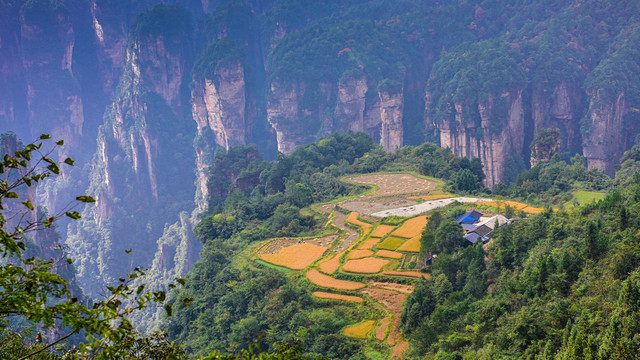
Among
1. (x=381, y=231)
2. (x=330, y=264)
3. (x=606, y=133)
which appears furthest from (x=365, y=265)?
(x=606, y=133)

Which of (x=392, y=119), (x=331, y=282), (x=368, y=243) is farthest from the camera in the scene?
(x=392, y=119)

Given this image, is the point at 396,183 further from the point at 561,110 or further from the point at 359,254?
the point at 561,110

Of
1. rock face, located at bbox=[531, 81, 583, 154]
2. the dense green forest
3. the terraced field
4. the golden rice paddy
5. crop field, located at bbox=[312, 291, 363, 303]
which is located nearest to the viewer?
the dense green forest

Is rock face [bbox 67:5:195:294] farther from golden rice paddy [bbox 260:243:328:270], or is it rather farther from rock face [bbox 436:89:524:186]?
golden rice paddy [bbox 260:243:328:270]

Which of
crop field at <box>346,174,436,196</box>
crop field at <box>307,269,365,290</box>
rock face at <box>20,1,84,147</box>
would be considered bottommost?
crop field at <box>307,269,365,290</box>

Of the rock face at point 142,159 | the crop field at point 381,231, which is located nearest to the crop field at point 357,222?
the crop field at point 381,231

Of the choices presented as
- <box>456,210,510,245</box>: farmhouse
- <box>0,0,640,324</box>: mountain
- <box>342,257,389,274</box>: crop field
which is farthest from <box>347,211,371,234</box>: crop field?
<box>0,0,640,324</box>: mountain
